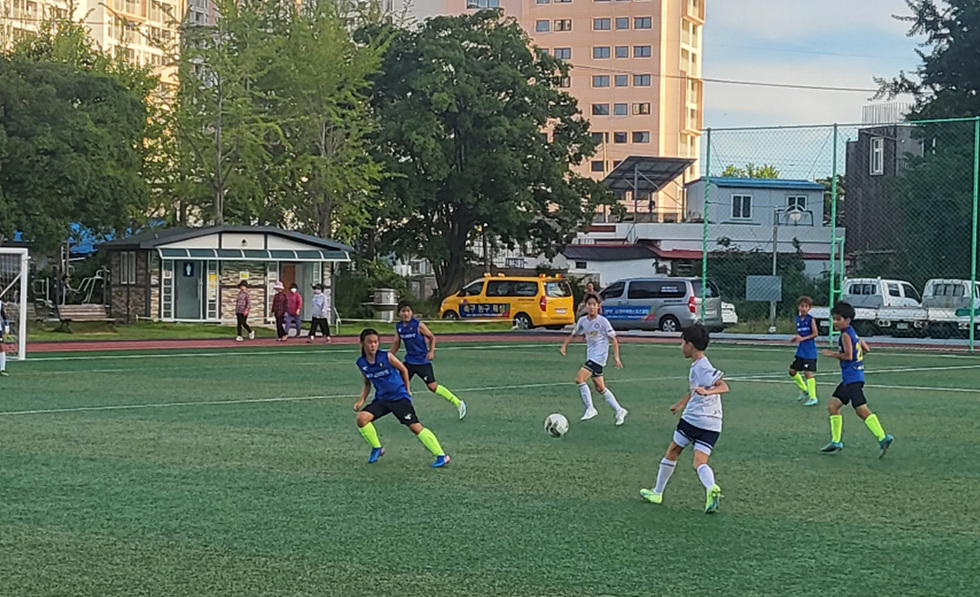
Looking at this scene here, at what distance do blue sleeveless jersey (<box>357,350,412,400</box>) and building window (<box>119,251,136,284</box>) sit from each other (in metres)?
31.3

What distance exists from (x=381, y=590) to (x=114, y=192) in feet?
117

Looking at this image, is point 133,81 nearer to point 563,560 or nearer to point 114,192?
point 114,192

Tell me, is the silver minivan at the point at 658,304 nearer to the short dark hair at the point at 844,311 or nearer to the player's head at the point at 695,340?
the short dark hair at the point at 844,311

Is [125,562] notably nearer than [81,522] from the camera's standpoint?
Yes

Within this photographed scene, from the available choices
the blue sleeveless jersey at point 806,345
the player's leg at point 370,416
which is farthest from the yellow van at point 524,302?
the player's leg at point 370,416

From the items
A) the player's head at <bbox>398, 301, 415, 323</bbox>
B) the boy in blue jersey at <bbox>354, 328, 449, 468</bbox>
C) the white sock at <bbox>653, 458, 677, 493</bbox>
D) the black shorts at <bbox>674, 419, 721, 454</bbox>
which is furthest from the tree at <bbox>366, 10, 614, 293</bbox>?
the black shorts at <bbox>674, 419, 721, 454</bbox>

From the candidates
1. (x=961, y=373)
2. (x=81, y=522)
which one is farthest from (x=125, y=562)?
(x=961, y=373)

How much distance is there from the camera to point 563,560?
301 inches

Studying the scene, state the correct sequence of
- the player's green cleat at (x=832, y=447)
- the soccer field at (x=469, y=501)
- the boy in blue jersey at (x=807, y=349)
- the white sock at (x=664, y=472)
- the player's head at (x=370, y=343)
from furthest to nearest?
the boy in blue jersey at (x=807, y=349) < the player's green cleat at (x=832, y=447) < the player's head at (x=370, y=343) < the white sock at (x=664, y=472) < the soccer field at (x=469, y=501)

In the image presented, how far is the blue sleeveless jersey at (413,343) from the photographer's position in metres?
15.1

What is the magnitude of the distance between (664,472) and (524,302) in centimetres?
3099

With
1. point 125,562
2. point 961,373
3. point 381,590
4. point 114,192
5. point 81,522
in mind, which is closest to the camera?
point 381,590

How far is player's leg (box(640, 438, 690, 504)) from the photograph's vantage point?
364 inches

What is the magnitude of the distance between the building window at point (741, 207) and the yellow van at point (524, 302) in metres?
21.5
